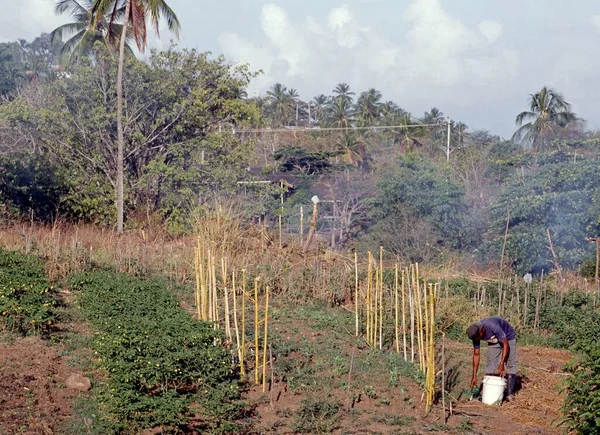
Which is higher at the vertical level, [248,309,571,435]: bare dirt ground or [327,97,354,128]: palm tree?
[327,97,354,128]: palm tree

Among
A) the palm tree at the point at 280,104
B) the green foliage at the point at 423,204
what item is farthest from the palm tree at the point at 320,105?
the green foliage at the point at 423,204

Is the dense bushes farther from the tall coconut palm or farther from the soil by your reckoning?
the tall coconut palm

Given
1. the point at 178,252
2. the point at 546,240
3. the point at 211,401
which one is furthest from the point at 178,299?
the point at 546,240

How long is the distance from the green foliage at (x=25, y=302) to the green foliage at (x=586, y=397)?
20.6 feet

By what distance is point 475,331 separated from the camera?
29.1 ft

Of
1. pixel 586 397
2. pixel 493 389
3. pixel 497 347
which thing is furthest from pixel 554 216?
pixel 586 397

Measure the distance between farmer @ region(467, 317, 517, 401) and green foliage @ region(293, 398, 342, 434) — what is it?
1.88 meters

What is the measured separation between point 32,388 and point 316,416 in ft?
9.48

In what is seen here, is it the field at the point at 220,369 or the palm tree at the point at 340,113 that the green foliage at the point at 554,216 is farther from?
the palm tree at the point at 340,113

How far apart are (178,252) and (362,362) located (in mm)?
7011

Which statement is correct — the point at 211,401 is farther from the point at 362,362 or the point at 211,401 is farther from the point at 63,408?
the point at 362,362

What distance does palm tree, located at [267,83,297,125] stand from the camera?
169 feet

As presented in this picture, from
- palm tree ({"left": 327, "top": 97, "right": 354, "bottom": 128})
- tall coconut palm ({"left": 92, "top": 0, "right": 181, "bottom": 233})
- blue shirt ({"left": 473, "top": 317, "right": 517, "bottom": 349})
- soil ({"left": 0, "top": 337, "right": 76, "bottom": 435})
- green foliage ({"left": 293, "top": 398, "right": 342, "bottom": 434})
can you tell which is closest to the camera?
soil ({"left": 0, "top": 337, "right": 76, "bottom": 435})

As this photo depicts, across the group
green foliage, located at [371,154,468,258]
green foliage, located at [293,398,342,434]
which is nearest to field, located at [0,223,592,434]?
green foliage, located at [293,398,342,434]
